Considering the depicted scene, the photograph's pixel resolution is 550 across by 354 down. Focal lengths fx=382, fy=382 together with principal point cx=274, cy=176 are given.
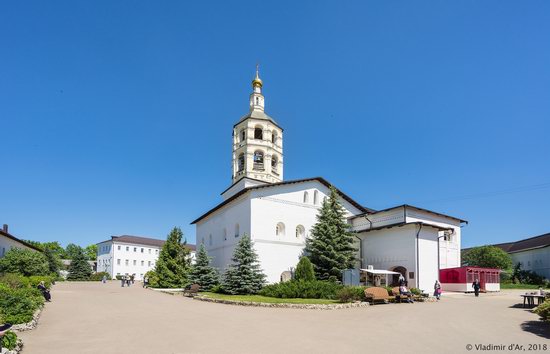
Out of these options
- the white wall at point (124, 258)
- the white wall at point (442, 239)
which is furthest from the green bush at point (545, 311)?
the white wall at point (124, 258)

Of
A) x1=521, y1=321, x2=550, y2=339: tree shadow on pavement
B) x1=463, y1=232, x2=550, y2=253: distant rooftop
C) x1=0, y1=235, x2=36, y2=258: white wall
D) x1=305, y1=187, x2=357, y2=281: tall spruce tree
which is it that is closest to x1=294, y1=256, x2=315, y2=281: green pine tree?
x1=305, y1=187, x2=357, y2=281: tall spruce tree

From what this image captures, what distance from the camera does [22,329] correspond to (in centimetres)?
1192

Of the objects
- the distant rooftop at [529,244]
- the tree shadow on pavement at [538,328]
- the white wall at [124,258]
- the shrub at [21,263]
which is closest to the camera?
the tree shadow on pavement at [538,328]

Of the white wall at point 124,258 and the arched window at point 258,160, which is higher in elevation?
the arched window at point 258,160

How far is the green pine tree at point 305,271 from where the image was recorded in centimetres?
2742

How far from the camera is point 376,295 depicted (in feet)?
67.9

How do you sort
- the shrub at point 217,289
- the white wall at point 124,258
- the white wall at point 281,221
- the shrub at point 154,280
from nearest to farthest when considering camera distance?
1. the shrub at point 217,289
2. the white wall at point 281,221
3. the shrub at point 154,280
4. the white wall at point 124,258

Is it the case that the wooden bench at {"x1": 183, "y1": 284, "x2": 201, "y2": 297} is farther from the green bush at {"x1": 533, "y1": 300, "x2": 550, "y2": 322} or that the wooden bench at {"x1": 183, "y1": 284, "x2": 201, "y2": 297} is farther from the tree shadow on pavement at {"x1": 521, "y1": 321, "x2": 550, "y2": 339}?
the green bush at {"x1": 533, "y1": 300, "x2": 550, "y2": 322}

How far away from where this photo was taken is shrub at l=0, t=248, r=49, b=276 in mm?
33531

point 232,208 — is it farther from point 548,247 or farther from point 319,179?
point 548,247

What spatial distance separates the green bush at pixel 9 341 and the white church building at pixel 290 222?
854 inches

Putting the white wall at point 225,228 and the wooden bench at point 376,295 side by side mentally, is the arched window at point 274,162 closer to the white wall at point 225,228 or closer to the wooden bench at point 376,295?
the white wall at point 225,228

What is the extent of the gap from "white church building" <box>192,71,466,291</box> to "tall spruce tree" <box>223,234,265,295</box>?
1.80 meters

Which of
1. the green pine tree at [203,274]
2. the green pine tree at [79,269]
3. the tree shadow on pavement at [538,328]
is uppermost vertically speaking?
the tree shadow on pavement at [538,328]
